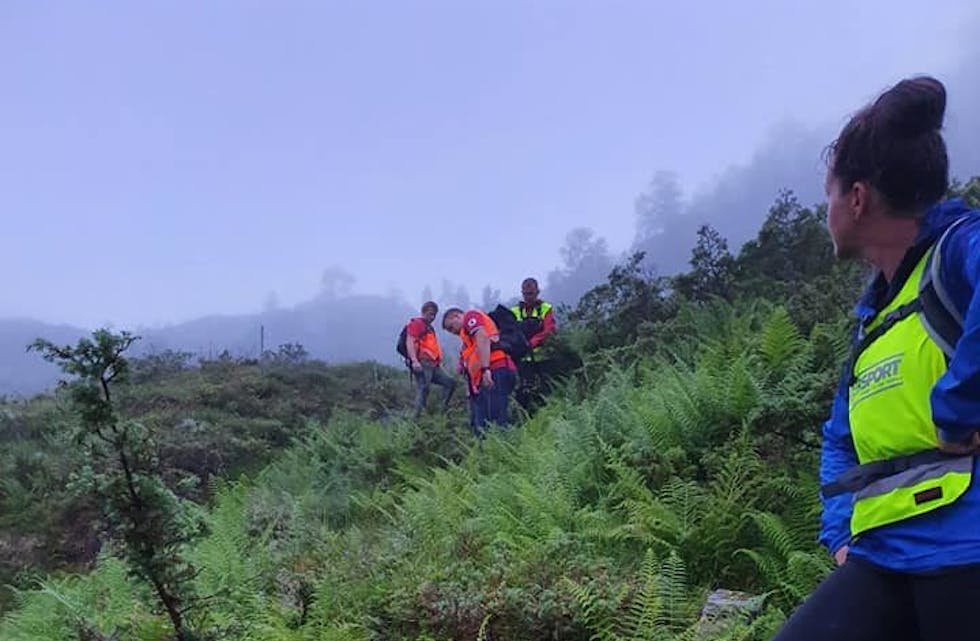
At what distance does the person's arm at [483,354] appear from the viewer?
352 inches

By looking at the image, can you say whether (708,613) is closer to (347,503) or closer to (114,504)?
(114,504)

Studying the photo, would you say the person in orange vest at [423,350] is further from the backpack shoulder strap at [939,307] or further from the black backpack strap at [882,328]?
the backpack shoulder strap at [939,307]

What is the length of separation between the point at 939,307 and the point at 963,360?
0.57 feet

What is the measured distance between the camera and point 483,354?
8.97 metres

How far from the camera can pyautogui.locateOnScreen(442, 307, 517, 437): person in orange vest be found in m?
8.99

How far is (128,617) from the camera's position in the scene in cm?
445

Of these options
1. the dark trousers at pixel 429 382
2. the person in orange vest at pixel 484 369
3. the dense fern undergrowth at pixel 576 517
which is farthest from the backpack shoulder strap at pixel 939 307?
the dark trousers at pixel 429 382

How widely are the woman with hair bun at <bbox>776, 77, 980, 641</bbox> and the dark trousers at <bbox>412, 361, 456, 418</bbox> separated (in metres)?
9.44

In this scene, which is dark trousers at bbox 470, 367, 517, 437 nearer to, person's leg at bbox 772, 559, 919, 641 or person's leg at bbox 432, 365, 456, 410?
person's leg at bbox 432, 365, 456, 410

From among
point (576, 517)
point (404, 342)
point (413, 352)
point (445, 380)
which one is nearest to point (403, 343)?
point (404, 342)

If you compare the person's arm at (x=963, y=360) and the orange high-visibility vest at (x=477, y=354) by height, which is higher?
the person's arm at (x=963, y=360)

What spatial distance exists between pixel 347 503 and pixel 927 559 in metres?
6.85

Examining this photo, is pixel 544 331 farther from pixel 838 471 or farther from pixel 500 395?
pixel 838 471

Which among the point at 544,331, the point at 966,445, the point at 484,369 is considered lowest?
the point at 484,369
